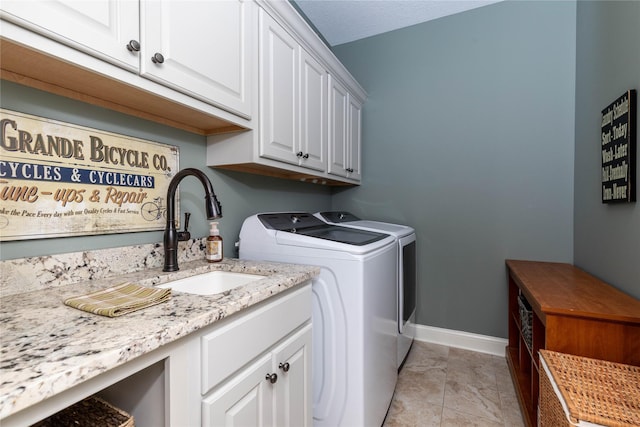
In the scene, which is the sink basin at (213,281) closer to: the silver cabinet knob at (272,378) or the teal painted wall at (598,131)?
the silver cabinet knob at (272,378)

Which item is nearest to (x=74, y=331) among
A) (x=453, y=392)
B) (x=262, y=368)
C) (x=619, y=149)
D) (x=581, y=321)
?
(x=262, y=368)

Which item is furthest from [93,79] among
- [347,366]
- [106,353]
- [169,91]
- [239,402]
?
[347,366]

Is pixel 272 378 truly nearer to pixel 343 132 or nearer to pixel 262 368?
pixel 262 368

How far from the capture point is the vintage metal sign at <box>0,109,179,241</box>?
881 millimetres

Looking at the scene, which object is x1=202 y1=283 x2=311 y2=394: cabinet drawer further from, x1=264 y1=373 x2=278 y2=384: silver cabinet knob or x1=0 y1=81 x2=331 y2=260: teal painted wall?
x1=0 y1=81 x2=331 y2=260: teal painted wall

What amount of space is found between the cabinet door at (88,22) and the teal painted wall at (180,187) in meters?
0.30

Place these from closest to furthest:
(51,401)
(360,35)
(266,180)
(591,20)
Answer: (51,401) → (591,20) → (266,180) → (360,35)

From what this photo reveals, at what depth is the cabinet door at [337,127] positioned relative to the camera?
216 centimetres

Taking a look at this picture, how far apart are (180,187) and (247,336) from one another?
79 cm

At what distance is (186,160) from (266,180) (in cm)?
64

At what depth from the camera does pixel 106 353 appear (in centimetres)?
55

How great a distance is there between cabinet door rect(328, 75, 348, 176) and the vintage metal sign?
116cm

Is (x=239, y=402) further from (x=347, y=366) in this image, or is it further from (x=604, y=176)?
(x=604, y=176)

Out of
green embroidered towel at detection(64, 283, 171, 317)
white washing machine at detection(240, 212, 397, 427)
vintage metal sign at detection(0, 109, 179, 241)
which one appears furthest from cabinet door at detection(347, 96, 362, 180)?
green embroidered towel at detection(64, 283, 171, 317)
